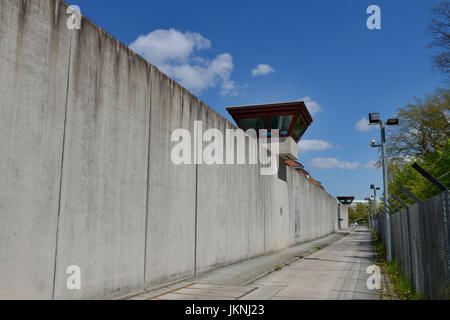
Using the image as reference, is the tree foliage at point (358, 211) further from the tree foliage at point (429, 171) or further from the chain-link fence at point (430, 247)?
the chain-link fence at point (430, 247)

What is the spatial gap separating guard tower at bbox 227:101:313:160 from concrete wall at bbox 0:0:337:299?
47.3 feet

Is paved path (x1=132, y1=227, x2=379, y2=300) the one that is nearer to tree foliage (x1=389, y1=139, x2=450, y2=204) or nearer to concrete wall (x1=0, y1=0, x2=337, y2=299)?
concrete wall (x1=0, y1=0, x2=337, y2=299)

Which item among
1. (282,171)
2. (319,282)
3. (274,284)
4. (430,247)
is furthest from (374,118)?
(430,247)

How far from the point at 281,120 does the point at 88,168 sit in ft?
69.5

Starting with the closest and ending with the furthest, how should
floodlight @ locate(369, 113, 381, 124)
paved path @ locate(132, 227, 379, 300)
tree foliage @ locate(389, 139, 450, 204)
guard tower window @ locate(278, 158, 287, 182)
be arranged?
paved path @ locate(132, 227, 379, 300), tree foliage @ locate(389, 139, 450, 204), floodlight @ locate(369, 113, 381, 124), guard tower window @ locate(278, 158, 287, 182)

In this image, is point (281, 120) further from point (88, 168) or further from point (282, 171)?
point (88, 168)

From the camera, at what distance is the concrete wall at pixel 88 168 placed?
19.3ft

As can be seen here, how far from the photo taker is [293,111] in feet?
87.8

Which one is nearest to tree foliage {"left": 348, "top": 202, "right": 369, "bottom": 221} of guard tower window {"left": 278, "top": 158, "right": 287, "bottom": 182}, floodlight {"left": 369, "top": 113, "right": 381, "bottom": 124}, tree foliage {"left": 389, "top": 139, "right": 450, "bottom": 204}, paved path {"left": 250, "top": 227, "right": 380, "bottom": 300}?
tree foliage {"left": 389, "top": 139, "right": 450, "bottom": 204}

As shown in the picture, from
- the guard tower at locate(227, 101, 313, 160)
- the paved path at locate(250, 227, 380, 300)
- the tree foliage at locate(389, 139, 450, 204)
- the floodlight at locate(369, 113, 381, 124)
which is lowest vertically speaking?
the paved path at locate(250, 227, 380, 300)

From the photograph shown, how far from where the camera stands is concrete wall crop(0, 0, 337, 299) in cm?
588

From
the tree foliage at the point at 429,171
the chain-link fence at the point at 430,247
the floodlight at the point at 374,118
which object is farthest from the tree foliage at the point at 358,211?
the chain-link fence at the point at 430,247

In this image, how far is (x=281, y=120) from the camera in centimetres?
2725

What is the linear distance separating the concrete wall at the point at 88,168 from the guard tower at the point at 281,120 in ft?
47.3
